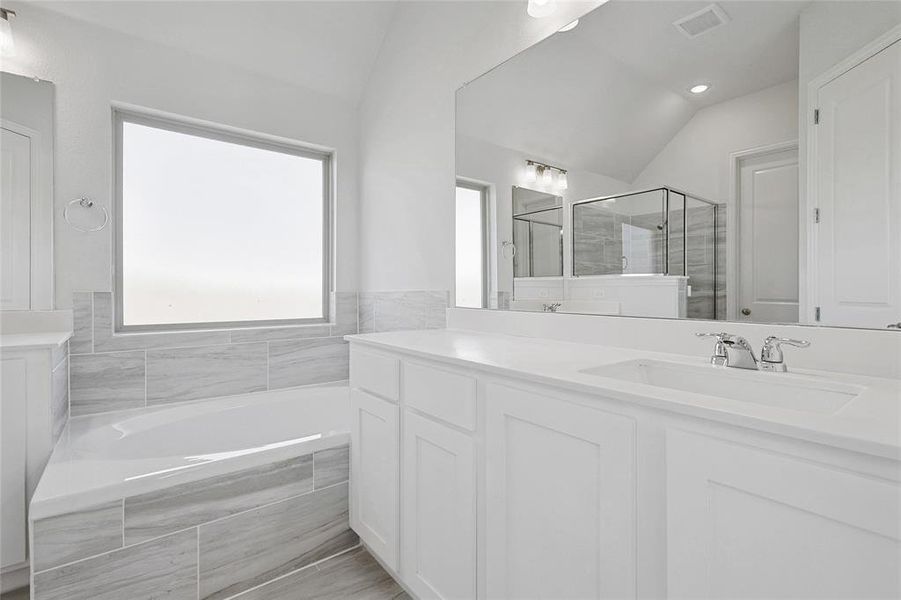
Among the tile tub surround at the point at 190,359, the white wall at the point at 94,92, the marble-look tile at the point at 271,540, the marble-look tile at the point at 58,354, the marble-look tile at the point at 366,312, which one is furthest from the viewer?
the marble-look tile at the point at 366,312

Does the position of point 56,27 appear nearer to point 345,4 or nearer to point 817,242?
point 345,4

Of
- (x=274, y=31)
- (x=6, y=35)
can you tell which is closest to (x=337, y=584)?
(x=6, y=35)

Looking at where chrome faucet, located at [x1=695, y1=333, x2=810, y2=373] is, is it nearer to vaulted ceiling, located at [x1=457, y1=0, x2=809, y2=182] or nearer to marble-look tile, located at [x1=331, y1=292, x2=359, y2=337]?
vaulted ceiling, located at [x1=457, y1=0, x2=809, y2=182]

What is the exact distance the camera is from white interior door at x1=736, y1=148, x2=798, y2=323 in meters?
1.17

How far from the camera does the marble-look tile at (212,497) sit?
4.82 ft

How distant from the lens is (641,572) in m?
0.87

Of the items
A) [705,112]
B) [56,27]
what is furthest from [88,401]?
[705,112]

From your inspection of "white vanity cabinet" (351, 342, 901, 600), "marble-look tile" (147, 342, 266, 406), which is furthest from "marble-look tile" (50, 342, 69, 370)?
"white vanity cabinet" (351, 342, 901, 600)

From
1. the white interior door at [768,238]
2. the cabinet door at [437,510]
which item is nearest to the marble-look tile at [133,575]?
the cabinet door at [437,510]

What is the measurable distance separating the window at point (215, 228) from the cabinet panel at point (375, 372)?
51.4 inches

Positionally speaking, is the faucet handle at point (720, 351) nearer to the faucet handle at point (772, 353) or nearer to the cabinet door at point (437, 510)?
the faucet handle at point (772, 353)

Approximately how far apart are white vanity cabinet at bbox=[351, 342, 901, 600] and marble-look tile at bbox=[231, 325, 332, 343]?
1.37m

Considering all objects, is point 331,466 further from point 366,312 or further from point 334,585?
point 366,312

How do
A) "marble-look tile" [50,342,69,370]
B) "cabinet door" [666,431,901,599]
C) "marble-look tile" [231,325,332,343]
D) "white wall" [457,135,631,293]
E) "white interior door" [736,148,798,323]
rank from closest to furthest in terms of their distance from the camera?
"cabinet door" [666,431,901,599] < "white interior door" [736,148,798,323] < "marble-look tile" [50,342,69,370] < "white wall" [457,135,631,293] < "marble-look tile" [231,325,332,343]
